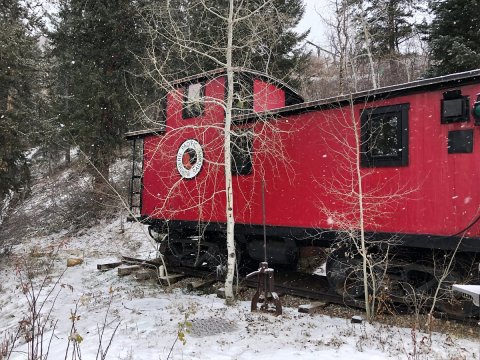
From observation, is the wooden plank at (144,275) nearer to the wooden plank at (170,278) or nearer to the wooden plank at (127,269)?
the wooden plank at (127,269)

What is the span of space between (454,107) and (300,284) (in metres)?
4.55

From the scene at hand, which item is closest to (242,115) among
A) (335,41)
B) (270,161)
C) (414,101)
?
(270,161)

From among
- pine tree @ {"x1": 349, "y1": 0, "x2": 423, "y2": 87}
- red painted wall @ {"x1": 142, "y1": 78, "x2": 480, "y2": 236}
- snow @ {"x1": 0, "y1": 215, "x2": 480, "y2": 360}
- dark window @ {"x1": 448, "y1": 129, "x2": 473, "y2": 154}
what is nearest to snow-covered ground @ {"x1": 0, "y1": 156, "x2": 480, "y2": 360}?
snow @ {"x1": 0, "y1": 215, "x2": 480, "y2": 360}

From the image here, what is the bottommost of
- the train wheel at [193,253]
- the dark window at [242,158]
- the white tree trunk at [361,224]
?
the train wheel at [193,253]

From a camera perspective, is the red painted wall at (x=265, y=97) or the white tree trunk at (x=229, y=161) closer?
the white tree trunk at (x=229, y=161)

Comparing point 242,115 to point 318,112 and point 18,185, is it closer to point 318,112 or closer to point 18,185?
point 318,112

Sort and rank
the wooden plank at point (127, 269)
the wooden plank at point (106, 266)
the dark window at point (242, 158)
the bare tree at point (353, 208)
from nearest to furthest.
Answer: the bare tree at point (353, 208) → the dark window at point (242, 158) → the wooden plank at point (127, 269) → the wooden plank at point (106, 266)

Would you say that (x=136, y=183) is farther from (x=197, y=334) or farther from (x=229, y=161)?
(x=197, y=334)

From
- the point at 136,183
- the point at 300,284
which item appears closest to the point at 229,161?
the point at 300,284

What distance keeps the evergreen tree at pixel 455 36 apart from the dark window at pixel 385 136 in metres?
6.88

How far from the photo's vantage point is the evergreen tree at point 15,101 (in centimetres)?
1228

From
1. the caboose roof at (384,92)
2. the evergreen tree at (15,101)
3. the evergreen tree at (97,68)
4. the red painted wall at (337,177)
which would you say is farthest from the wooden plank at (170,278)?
the evergreen tree at (97,68)

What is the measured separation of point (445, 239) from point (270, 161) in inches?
136

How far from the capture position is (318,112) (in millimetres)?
7328
